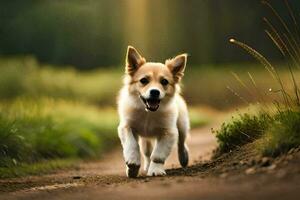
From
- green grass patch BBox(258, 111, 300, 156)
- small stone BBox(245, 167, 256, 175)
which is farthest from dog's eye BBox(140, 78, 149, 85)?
small stone BBox(245, 167, 256, 175)

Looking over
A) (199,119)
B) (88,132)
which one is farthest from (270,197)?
(199,119)

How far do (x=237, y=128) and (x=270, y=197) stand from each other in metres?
3.83

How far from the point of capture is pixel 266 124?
7.71 metres

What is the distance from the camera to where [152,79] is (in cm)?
762

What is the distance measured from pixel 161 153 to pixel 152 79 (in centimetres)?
85

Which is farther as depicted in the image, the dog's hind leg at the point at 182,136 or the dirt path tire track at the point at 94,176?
the dog's hind leg at the point at 182,136

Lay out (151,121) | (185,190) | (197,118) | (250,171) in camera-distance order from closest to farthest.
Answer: (185,190) < (250,171) < (151,121) < (197,118)

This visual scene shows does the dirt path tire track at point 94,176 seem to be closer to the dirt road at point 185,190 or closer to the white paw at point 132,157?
the dirt road at point 185,190

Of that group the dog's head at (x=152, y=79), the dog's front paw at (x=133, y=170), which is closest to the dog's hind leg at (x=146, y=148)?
the dog's head at (x=152, y=79)

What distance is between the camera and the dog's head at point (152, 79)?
7.50 metres

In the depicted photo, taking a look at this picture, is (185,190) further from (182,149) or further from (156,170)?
(182,149)

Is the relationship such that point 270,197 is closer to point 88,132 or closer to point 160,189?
point 160,189

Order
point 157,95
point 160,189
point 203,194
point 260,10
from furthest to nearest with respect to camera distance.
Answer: point 260,10 → point 157,95 → point 160,189 → point 203,194

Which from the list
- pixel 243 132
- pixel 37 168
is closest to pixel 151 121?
pixel 243 132
